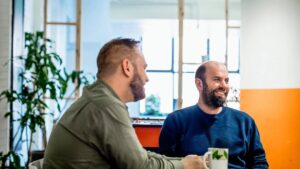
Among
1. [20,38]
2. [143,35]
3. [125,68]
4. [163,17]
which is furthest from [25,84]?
[143,35]

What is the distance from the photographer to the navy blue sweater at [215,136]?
2279mm

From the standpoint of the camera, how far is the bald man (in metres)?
2.29

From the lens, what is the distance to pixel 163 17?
892 cm

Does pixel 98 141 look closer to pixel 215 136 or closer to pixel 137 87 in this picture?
pixel 137 87

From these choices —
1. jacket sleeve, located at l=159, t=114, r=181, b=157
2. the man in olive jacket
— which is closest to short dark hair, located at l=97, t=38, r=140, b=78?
the man in olive jacket

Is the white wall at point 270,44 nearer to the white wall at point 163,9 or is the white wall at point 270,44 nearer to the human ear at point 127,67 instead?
the human ear at point 127,67

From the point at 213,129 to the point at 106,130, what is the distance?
1.09 m

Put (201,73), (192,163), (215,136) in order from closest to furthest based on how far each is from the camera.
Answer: (192,163)
(215,136)
(201,73)


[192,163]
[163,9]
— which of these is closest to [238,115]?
[192,163]

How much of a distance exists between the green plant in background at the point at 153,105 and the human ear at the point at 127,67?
380 inches

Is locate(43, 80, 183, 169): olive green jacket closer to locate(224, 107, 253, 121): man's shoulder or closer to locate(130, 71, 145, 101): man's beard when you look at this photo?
locate(130, 71, 145, 101): man's beard

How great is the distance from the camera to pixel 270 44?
4.30 m

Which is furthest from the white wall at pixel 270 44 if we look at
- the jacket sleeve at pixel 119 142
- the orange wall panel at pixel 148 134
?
the jacket sleeve at pixel 119 142

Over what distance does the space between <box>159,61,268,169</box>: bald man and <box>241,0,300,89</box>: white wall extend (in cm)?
192
